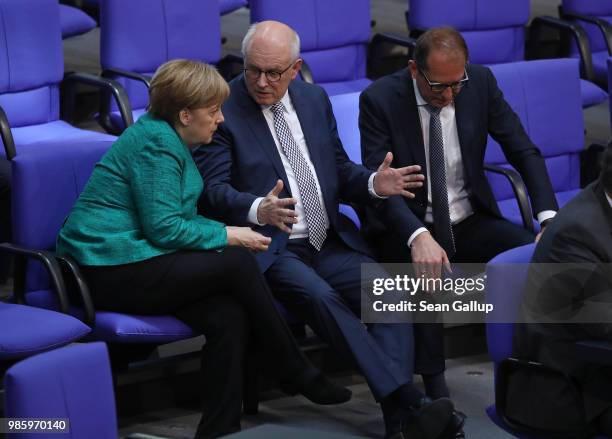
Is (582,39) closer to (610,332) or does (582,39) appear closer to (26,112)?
(26,112)

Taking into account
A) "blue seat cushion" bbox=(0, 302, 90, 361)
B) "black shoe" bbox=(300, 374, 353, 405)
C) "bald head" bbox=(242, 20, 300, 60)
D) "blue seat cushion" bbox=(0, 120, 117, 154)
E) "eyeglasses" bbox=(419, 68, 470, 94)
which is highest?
"bald head" bbox=(242, 20, 300, 60)

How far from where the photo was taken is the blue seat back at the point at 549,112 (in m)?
4.29

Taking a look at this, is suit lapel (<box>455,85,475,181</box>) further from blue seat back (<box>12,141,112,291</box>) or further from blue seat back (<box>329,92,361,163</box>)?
blue seat back (<box>12,141,112,291</box>)

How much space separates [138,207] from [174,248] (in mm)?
137

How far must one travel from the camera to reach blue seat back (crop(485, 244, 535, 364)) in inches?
116

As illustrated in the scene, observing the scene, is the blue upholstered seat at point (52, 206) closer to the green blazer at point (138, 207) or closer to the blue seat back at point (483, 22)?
the green blazer at point (138, 207)

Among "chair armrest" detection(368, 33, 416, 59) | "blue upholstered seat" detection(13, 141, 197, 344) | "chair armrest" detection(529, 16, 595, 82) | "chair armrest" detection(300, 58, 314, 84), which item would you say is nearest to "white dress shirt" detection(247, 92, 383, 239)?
"blue upholstered seat" detection(13, 141, 197, 344)

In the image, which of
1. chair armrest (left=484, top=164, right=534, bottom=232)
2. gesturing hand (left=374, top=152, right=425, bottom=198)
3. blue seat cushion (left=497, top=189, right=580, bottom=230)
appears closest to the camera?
gesturing hand (left=374, top=152, right=425, bottom=198)

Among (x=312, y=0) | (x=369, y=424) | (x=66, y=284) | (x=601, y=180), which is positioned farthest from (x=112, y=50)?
(x=601, y=180)

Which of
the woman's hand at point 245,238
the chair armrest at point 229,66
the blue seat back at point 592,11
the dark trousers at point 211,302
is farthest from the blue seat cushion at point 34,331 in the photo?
the blue seat back at point 592,11

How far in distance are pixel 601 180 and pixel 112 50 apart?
2.18 metres

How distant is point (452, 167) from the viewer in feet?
12.7

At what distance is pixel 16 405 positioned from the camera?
237 cm

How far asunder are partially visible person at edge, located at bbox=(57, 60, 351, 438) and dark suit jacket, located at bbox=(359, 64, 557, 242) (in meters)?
0.58
